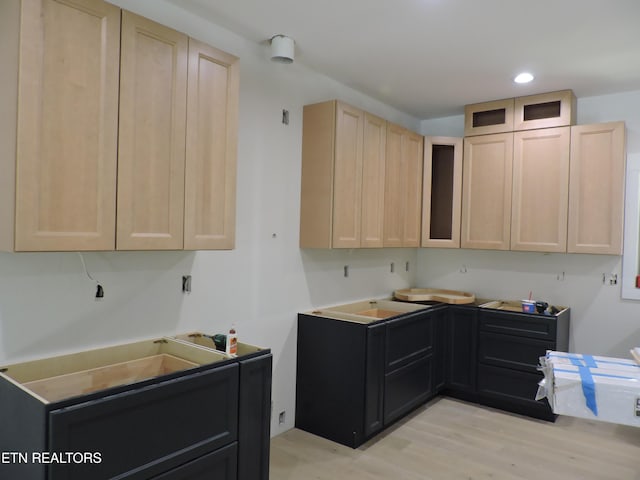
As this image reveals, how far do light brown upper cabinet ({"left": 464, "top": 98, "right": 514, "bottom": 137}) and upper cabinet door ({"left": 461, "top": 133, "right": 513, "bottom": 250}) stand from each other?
0.06 metres

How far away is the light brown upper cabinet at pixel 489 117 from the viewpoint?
405 cm

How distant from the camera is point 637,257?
3.76m

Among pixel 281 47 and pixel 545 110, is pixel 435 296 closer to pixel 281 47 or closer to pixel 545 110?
pixel 545 110

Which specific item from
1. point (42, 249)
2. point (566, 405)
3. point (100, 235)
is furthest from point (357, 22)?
point (566, 405)

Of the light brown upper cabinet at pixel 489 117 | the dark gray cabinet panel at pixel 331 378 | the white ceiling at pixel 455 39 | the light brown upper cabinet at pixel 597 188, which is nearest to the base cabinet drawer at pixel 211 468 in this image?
the dark gray cabinet panel at pixel 331 378

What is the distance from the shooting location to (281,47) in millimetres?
2877

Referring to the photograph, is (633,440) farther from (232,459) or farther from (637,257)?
(232,459)

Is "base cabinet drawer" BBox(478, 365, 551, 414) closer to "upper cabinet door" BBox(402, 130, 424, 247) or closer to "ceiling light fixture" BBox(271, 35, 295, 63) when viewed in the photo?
"upper cabinet door" BBox(402, 130, 424, 247)

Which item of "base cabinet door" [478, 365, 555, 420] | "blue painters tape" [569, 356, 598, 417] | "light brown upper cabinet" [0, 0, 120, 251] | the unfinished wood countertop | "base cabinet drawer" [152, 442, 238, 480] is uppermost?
"light brown upper cabinet" [0, 0, 120, 251]

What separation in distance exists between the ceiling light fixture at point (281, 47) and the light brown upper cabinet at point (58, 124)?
115cm

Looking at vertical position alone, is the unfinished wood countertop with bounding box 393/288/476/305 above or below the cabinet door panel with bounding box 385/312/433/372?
above

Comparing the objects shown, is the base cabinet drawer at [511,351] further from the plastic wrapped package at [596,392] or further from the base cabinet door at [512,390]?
the plastic wrapped package at [596,392]

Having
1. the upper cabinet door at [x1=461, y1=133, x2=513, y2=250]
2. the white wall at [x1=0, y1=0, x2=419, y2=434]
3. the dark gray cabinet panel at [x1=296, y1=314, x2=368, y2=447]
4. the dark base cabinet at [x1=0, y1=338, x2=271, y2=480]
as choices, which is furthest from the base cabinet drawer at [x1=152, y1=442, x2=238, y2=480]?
the upper cabinet door at [x1=461, y1=133, x2=513, y2=250]

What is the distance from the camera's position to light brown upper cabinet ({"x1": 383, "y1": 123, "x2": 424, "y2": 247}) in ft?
12.7
